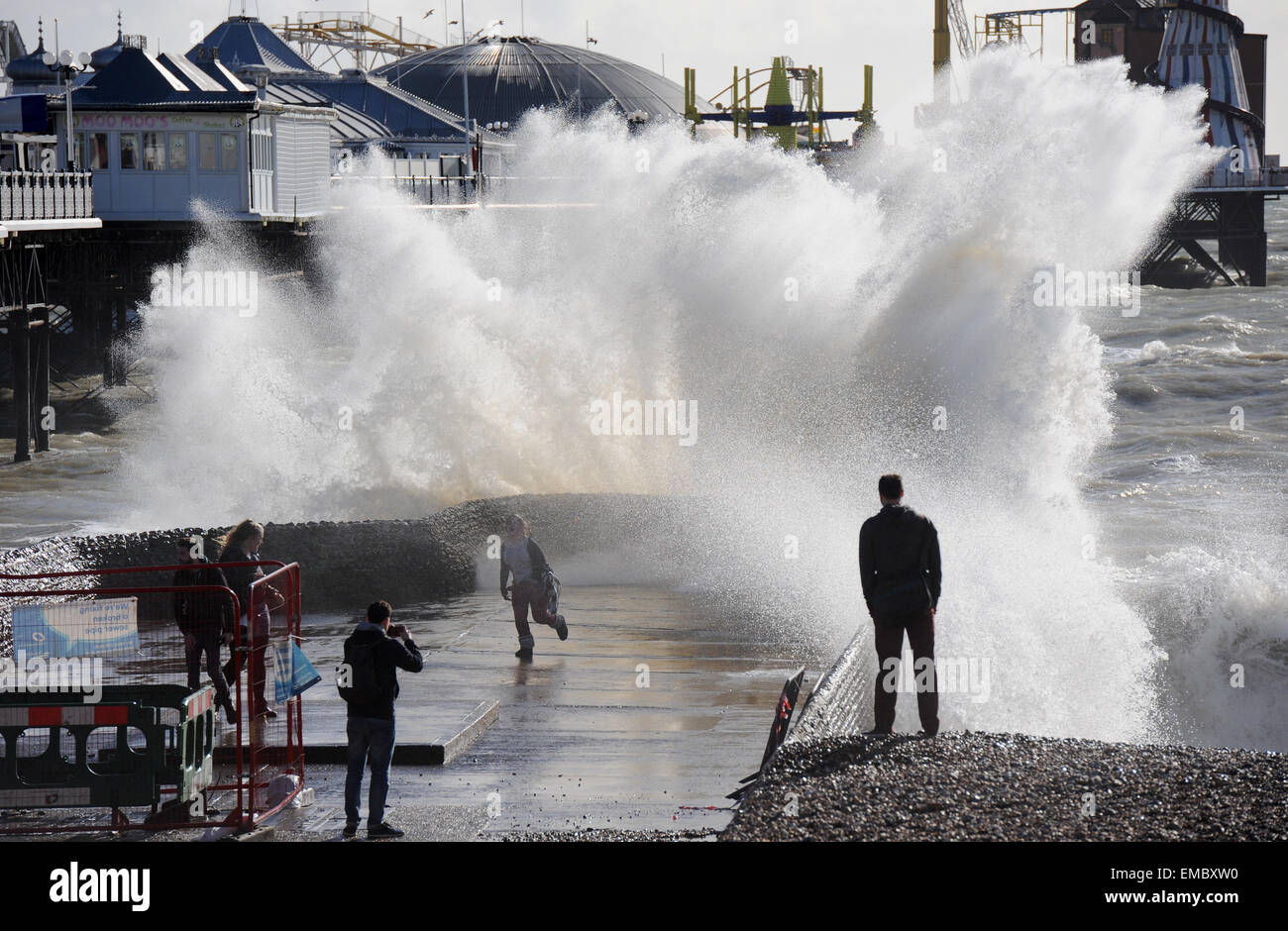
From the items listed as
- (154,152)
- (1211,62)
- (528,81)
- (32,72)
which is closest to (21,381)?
(154,152)

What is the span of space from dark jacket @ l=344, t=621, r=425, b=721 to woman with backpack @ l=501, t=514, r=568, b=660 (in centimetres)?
430

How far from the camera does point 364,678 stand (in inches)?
302

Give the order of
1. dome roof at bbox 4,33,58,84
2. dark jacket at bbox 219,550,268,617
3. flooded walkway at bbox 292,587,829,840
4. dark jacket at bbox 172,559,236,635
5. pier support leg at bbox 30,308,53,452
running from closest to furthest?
flooded walkway at bbox 292,587,829,840
dark jacket at bbox 172,559,236,635
dark jacket at bbox 219,550,268,617
pier support leg at bbox 30,308,53,452
dome roof at bbox 4,33,58,84

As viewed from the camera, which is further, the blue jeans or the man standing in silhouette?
the man standing in silhouette

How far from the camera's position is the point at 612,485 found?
834 inches

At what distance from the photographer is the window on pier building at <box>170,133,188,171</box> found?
3697cm

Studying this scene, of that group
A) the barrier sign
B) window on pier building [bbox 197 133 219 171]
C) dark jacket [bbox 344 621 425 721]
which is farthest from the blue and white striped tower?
dark jacket [bbox 344 621 425 721]

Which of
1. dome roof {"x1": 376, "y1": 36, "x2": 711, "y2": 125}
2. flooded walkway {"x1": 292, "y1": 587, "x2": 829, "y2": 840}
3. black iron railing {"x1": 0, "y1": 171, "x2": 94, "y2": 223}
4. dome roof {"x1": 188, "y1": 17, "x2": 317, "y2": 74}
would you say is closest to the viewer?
flooded walkway {"x1": 292, "y1": 587, "x2": 829, "y2": 840}

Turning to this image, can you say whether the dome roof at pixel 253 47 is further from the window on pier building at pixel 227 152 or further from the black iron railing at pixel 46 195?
the black iron railing at pixel 46 195

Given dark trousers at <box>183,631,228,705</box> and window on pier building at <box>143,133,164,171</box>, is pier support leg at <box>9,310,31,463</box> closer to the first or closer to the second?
window on pier building at <box>143,133,164,171</box>
